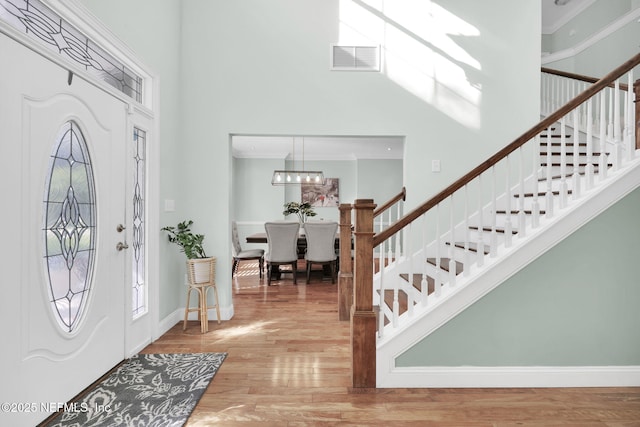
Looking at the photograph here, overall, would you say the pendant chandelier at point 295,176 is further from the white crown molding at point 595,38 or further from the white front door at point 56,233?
the white crown molding at point 595,38

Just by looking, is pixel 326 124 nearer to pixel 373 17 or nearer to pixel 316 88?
pixel 316 88

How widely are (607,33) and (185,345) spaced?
6.50m

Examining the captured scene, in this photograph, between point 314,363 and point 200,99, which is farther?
point 200,99

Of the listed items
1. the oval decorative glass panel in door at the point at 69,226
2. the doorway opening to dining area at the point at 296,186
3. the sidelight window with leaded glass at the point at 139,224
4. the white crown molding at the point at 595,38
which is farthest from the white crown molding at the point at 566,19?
the oval decorative glass panel in door at the point at 69,226

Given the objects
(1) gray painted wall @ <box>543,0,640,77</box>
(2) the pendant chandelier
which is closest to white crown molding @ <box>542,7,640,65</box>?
(1) gray painted wall @ <box>543,0,640,77</box>

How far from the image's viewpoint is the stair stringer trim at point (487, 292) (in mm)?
2002

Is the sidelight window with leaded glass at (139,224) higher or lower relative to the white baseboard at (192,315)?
higher

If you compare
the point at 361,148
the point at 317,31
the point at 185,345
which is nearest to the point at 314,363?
the point at 185,345

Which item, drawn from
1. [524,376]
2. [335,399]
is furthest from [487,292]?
[335,399]

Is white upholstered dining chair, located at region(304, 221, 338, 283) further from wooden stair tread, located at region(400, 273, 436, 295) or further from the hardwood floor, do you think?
the hardwood floor

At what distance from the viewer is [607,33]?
14.6ft

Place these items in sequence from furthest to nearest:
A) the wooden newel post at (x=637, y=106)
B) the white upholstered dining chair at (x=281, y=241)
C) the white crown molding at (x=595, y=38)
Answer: the white upholstered dining chair at (x=281, y=241)
the white crown molding at (x=595, y=38)
the wooden newel post at (x=637, y=106)

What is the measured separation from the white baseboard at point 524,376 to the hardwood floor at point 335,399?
4cm

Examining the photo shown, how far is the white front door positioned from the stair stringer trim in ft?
5.93
